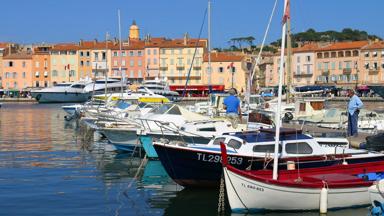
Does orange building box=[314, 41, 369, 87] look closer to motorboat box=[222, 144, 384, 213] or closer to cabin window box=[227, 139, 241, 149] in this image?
cabin window box=[227, 139, 241, 149]

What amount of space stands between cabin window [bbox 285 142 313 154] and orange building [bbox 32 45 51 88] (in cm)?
12143

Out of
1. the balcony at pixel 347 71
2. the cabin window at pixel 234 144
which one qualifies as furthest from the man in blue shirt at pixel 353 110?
the balcony at pixel 347 71

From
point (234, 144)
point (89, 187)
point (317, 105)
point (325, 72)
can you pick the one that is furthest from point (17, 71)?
point (234, 144)

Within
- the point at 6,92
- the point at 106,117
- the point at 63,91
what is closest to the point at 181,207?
the point at 106,117

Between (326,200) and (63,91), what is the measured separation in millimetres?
95193

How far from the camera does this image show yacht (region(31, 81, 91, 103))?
106438 mm

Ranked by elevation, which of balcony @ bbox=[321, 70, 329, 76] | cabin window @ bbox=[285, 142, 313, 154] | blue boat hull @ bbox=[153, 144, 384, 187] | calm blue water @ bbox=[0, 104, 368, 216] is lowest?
calm blue water @ bbox=[0, 104, 368, 216]

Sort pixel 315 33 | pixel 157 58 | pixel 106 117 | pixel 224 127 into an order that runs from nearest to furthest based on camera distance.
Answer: pixel 224 127 → pixel 106 117 → pixel 157 58 → pixel 315 33

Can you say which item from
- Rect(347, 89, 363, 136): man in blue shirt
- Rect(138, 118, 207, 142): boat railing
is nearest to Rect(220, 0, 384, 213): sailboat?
Rect(138, 118, 207, 142): boat railing

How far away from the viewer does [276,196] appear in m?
16.2

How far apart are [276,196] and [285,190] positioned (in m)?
0.27

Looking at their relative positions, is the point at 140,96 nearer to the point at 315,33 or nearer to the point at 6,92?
the point at 6,92

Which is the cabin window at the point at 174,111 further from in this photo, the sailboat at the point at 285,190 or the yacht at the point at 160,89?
the yacht at the point at 160,89

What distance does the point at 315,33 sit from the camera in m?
199
